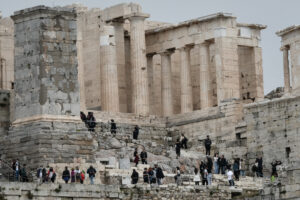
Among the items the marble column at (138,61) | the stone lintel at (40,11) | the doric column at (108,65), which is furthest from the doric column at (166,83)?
the stone lintel at (40,11)

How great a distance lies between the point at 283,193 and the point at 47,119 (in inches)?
417

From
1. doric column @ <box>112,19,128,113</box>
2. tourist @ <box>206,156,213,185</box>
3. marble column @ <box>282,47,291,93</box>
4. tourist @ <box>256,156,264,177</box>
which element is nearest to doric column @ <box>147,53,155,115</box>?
doric column @ <box>112,19,128,113</box>

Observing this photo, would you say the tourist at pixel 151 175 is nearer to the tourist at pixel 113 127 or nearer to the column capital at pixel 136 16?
the tourist at pixel 113 127

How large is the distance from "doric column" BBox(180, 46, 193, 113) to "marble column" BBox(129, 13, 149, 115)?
1942 millimetres

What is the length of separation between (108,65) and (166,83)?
383 cm

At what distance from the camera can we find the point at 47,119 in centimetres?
6266

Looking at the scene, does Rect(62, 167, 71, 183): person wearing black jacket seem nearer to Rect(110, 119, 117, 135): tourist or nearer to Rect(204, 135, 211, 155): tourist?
Rect(110, 119, 117, 135): tourist

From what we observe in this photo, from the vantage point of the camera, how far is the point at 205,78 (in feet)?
275

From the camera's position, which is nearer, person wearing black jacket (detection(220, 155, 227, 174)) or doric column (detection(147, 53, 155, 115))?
person wearing black jacket (detection(220, 155, 227, 174))

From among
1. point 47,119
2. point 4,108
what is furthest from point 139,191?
point 4,108

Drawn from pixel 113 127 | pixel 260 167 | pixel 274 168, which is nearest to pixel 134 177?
pixel 274 168

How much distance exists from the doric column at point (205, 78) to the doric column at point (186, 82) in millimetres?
952

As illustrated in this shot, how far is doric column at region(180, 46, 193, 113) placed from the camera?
84.1m

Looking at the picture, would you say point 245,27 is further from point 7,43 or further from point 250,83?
point 7,43
